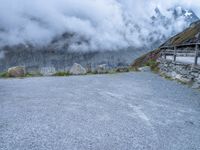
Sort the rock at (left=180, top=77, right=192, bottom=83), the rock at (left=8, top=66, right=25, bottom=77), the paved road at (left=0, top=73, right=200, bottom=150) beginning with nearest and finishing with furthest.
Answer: the paved road at (left=0, top=73, right=200, bottom=150) → the rock at (left=180, top=77, right=192, bottom=83) → the rock at (left=8, top=66, right=25, bottom=77)

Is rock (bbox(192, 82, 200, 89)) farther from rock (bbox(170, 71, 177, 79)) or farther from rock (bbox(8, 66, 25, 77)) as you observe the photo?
rock (bbox(8, 66, 25, 77))

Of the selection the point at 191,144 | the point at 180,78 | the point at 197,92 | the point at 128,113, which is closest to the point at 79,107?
the point at 128,113

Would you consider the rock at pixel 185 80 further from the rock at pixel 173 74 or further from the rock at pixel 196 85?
the rock at pixel 173 74

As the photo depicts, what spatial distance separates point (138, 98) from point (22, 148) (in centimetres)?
666

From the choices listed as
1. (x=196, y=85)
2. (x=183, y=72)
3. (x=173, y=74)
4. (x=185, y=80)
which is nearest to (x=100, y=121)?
(x=196, y=85)

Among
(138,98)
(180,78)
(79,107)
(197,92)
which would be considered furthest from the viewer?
(180,78)

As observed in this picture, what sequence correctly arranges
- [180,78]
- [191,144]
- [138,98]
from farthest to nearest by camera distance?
1. [180,78]
2. [138,98]
3. [191,144]

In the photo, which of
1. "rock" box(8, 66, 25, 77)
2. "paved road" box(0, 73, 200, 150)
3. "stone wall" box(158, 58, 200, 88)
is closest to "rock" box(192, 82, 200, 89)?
"stone wall" box(158, 58, 200, 88)

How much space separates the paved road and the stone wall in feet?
7.30

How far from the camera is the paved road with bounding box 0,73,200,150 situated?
597 centimetres

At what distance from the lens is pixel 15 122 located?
7.51 m

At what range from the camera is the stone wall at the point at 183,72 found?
45.5 ft

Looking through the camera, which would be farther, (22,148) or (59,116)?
(59,116)

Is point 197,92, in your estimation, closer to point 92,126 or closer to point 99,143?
point 92,126
